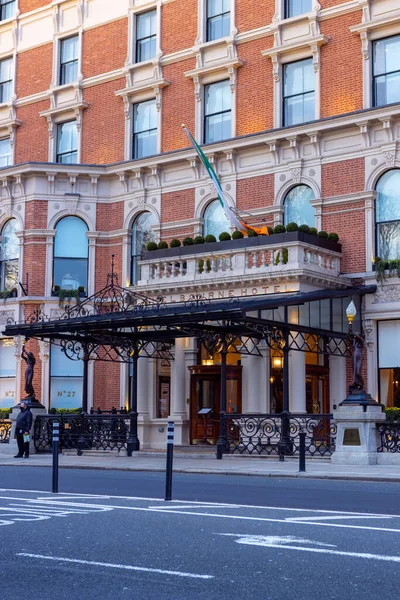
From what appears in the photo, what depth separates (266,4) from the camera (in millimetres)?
32906

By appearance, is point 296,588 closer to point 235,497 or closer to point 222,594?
point 222,594

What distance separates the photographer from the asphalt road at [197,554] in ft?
21.2

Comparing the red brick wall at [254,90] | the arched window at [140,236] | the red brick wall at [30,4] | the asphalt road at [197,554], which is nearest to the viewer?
the asphalt road at [197,554]

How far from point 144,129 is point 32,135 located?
575 cm

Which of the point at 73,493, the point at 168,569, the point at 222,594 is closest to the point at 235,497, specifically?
the point at 73,493

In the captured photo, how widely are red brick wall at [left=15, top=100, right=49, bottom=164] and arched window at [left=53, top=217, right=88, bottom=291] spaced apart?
380 cm

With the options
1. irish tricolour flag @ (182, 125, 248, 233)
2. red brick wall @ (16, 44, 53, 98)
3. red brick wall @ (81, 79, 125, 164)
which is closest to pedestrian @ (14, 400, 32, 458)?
irish tricolour flag @ (182, 125, 248, 233)

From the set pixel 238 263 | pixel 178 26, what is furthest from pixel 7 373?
pixel 178 26

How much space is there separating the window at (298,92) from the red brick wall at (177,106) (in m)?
3.95

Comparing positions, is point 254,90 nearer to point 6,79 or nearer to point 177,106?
point 177,106

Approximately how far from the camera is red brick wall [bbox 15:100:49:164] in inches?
1523

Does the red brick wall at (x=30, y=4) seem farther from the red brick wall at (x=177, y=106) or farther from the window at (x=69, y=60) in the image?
the red brick wall at (x=177, y=106)

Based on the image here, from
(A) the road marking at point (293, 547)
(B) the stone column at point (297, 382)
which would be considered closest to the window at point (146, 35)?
(B) the stone column at point (297, 382)

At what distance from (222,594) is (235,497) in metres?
7.76
